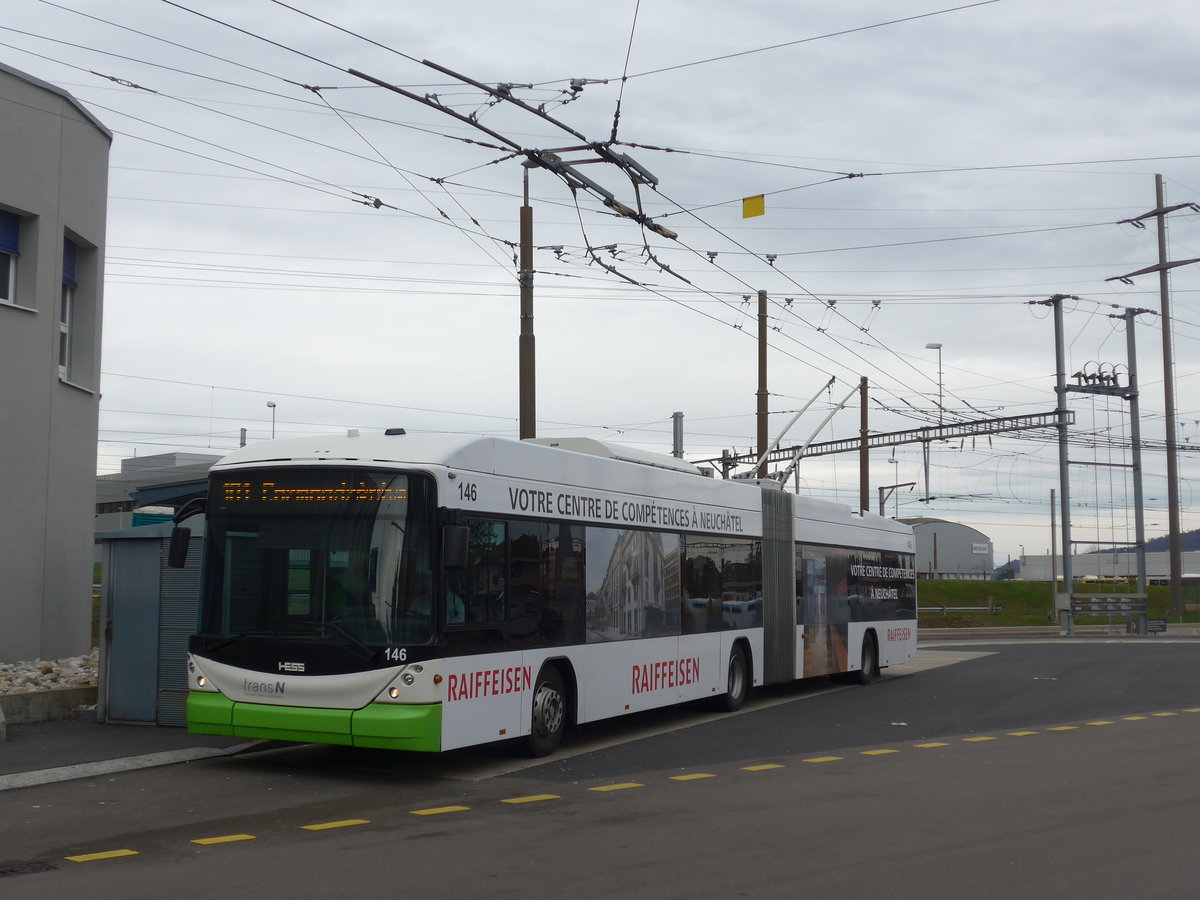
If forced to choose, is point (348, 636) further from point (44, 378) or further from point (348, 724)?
point (44, 378)

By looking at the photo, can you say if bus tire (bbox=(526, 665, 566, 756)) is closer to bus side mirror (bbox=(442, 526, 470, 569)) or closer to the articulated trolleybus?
the articulated trolleybus

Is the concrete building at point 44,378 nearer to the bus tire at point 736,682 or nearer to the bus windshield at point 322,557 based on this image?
the bus windshield at point 322,557

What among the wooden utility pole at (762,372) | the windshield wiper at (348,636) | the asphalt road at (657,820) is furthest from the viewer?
the wooden utility pole at (762,372)

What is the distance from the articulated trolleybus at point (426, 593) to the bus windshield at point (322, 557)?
14 millimetres

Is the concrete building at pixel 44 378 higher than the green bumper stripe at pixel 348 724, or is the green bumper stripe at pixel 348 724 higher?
the concrete building at pixel 44 378

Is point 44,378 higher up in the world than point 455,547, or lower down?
higher up

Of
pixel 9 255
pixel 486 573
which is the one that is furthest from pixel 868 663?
pixel 9 255

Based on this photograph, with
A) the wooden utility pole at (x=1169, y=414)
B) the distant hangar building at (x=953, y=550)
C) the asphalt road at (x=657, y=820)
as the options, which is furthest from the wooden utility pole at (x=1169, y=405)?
the distant hangar building at (x=953, y=550)

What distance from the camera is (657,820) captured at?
920 centimetres

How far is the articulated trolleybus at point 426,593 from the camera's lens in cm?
1045

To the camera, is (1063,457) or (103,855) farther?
(1063,457)

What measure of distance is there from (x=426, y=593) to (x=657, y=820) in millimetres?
2631

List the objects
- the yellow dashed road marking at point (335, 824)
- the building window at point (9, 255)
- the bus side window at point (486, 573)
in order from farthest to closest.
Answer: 1. the building window at point (9, 255)
2. the bus side window at point (486, 573)
3. the yellow dashed road marking at point (335, 824)

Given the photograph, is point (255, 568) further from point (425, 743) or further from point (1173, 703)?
point (1173, 703)
